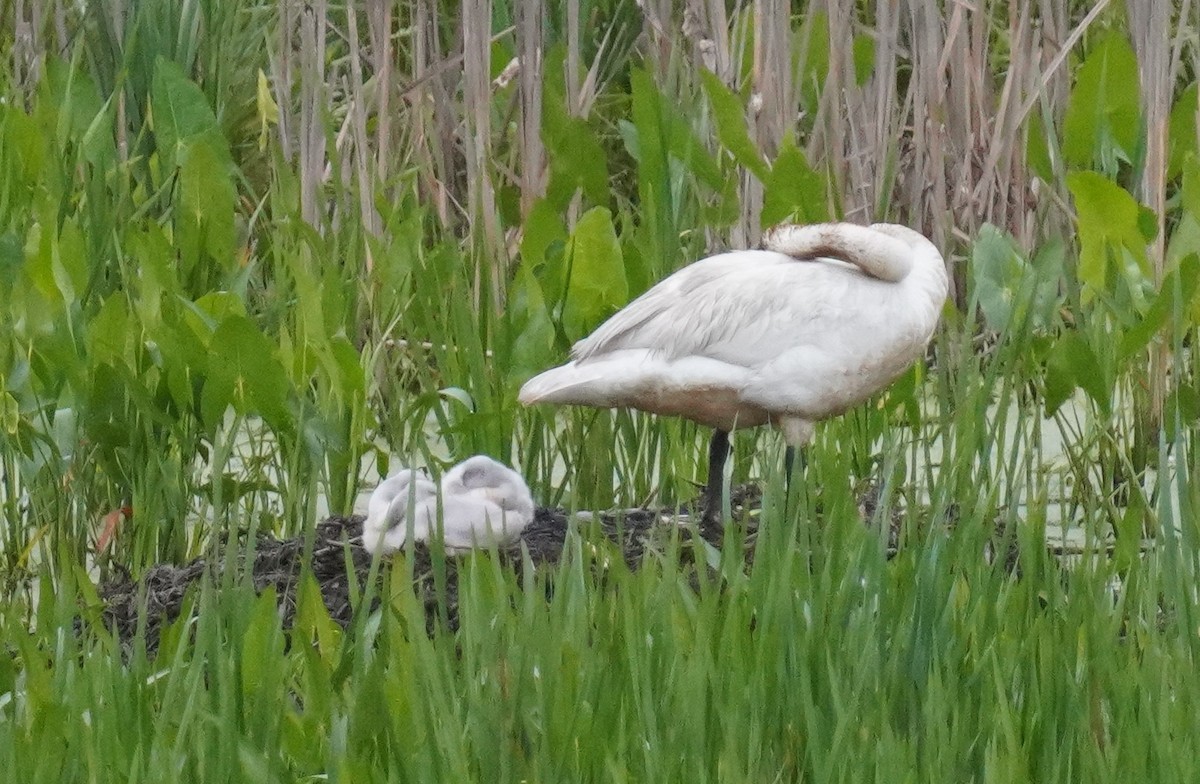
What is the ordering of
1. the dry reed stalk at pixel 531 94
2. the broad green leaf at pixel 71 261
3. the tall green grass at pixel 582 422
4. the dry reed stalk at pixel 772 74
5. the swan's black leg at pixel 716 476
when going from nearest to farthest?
1. the tall green grass at pixel 582 422
2. the swan's black leg at pixel 716 476
3. the broad green leaf at pixel 71 261
4. the dry reed stalk at pixel 531 94
5. the dry reed stalk at pixel 772 74

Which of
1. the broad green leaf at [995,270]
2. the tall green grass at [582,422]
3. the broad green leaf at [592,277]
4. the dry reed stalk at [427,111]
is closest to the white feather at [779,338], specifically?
the tall green grass at [582,422]

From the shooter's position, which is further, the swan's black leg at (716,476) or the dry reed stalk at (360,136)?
the dry reed stalk at (360,136)

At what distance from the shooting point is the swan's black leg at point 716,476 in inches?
123

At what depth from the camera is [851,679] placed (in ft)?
6.32

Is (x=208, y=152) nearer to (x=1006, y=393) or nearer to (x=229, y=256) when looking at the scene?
(x=229, y=256)

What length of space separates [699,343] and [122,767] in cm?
146

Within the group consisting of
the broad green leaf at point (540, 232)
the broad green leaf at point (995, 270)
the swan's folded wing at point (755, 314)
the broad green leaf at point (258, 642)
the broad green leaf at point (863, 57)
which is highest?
the broad green leaf at point (863, 57)

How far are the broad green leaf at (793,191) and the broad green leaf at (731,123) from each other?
38mm

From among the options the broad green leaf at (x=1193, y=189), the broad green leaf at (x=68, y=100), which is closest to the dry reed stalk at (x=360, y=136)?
the broad green leaf at (x=68, y=100)

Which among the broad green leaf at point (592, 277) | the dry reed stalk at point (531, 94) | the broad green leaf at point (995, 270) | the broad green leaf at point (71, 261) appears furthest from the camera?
the dry reed stalk at point (531, 94)

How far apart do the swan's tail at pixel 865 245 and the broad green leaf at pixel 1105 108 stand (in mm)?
685

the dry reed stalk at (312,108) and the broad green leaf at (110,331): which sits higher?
the dry reed stalk at (312,108)

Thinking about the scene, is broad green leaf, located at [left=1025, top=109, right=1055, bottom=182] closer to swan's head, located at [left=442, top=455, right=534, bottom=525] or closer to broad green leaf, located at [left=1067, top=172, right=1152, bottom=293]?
broad green leaf, located at [left=1067, top=172, right=1152, bottom=293]

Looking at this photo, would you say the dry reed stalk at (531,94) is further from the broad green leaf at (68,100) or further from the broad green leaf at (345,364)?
the broad green leaf at (68,100)
